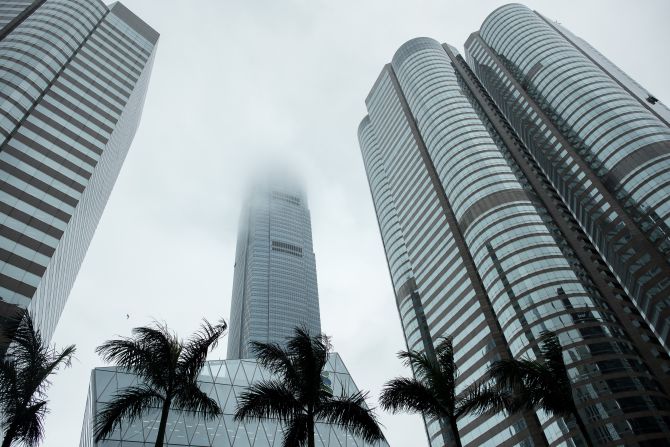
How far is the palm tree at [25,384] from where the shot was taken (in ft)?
54.7

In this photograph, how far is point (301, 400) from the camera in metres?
17.0

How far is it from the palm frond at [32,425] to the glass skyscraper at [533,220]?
219ft

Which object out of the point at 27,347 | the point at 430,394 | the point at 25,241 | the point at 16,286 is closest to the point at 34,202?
the point at 25,241

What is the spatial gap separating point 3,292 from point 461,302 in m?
74.8

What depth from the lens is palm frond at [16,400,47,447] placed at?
16.6 metres

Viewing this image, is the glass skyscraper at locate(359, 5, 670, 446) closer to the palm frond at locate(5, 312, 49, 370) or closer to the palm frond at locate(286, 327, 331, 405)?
the palm frond at locate(286, 327, 331, 405)

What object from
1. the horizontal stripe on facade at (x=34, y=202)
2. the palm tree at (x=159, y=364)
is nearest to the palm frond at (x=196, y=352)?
the palm tree at (x=159, y=364)

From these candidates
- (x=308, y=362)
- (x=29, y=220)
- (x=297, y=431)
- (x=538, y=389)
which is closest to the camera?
(x=297, y=431)

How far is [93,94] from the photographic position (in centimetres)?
7294

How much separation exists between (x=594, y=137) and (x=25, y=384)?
101 meters

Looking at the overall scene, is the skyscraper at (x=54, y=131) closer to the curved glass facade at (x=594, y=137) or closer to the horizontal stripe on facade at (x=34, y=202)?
the horizontal stripe on facade at (x=34, y=202)

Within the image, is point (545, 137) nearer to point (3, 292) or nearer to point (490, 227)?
point (490, 227)

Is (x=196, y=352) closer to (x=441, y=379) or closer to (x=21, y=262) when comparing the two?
(x=441, y=379)

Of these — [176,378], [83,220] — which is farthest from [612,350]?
[83,220]
